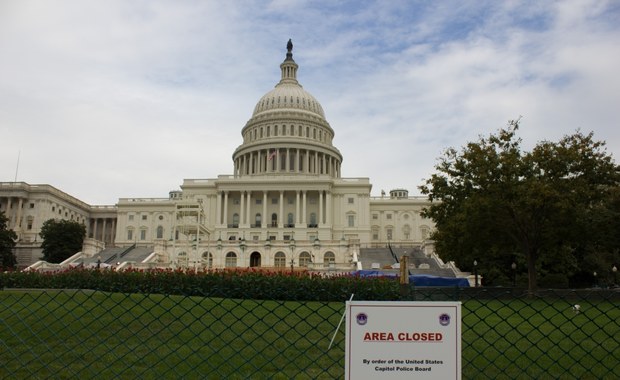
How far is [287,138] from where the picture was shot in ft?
387

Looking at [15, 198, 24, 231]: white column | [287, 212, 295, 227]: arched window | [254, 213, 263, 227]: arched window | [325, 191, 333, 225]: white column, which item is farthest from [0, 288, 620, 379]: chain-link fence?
[15, 198, 24, 231]: white column

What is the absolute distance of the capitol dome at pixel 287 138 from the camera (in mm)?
117000

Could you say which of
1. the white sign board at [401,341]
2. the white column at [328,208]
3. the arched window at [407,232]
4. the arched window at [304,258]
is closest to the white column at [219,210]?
the white column at [328,208]

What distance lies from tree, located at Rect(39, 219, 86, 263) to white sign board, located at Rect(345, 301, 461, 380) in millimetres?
90929

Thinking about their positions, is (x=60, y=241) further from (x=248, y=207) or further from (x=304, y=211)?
(x=304, y=211)

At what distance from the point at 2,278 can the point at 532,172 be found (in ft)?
108

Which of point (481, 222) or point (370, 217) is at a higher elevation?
point (370, 217)

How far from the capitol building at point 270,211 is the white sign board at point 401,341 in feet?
237

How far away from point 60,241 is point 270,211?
3594cm

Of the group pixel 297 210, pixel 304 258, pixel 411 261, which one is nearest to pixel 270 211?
pixel 297 210

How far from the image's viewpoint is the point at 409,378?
513 centimetres

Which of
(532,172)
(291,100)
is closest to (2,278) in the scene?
(532,172)

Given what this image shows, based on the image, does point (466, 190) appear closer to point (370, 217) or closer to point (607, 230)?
point (607, 230)

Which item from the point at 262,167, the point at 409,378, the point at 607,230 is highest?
the point at 262,167
